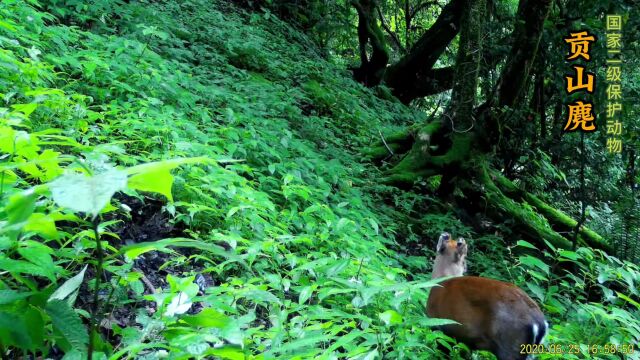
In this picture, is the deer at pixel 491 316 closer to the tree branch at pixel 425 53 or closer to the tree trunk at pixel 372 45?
the tree branch at pixel 425 53

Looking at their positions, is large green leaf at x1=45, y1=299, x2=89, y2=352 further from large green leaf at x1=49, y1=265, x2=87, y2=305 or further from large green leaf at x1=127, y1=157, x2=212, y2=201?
large green leaf at x1=127, y1=157, x2=212, y2=201

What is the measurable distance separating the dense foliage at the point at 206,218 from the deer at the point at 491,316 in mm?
160

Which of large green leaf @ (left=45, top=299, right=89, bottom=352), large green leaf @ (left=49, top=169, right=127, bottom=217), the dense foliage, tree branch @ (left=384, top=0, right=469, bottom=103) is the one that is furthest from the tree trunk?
large green leaf @ (left=49, top=169, right=127, bottom=217)

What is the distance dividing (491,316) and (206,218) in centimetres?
174

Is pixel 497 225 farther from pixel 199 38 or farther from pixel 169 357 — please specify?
pixel 169 357

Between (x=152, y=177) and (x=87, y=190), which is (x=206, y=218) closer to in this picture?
(x=152, y=177)

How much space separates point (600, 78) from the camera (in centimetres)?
670

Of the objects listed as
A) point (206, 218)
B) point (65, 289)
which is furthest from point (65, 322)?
point (206, 218)

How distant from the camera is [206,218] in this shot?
3.08 metres

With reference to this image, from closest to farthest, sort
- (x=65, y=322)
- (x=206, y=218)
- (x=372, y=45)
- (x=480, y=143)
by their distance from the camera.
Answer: (x=65, y=322) < (x=206, y=218) < (x=480, y=143) < (x=372, y=45)

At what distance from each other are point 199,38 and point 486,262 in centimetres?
521

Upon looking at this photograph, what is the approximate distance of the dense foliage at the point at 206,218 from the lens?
1.24m

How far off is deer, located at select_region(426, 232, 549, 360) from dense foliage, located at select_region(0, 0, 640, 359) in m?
0.16

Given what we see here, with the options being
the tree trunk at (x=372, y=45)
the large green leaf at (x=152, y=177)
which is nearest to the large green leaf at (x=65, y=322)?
the large green leaf at (x=152, y=177)
